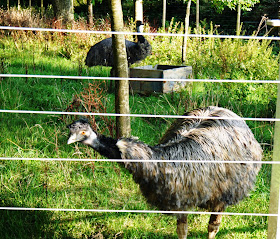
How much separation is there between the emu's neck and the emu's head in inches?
1.0

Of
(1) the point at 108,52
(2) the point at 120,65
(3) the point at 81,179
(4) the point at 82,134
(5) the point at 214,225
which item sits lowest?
(5) the point at 214,225

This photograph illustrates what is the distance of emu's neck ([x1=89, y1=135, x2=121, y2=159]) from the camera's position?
88.4 inches

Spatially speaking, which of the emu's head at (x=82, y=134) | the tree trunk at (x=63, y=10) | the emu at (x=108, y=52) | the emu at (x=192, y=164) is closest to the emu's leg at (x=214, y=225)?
the emu at (x=192, y=164)

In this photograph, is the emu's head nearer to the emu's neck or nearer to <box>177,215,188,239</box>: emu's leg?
the emu's neck

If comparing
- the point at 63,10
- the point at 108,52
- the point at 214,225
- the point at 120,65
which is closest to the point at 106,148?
the point at 214,225

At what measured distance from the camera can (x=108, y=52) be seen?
716 centimetres

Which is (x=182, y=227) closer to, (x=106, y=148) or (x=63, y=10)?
(x=106, y=148)

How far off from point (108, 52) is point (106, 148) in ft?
16.8

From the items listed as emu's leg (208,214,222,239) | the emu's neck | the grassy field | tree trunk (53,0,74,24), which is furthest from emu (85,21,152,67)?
tree trunk (53,0,74,24)

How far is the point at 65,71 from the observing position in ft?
24.3

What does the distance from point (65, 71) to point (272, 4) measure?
393 inches

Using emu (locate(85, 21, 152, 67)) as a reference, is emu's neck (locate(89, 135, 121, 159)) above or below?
below

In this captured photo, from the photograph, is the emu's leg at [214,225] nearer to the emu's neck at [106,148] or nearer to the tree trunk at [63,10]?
the emu's neck at [106,148]

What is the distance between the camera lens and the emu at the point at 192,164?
7.48 feet
